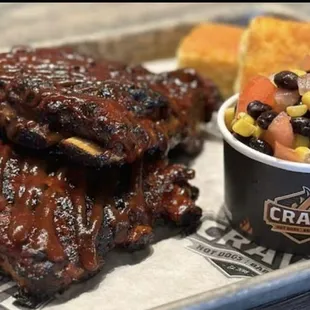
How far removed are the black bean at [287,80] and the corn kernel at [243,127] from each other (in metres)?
0.17

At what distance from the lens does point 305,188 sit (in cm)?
198

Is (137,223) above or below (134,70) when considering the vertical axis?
below

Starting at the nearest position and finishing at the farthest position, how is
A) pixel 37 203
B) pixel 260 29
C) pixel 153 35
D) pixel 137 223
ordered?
pixel 37 203
pixel 137 223
pixel 260 29
pixel 153 35

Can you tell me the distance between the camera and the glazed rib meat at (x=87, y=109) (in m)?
1.94

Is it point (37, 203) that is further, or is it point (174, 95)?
point (174, 95)

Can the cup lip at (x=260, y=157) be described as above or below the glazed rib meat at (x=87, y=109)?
below

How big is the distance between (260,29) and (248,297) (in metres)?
1.30

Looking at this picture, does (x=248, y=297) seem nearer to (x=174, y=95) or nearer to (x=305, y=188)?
(x=305, y=188)

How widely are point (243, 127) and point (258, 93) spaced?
142 millimetres

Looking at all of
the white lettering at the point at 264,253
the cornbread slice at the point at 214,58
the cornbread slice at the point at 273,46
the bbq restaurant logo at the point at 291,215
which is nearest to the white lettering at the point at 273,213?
the bbq restaurant logo at the point at 291,215

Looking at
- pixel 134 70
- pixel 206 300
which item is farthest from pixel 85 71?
pixel 206 300

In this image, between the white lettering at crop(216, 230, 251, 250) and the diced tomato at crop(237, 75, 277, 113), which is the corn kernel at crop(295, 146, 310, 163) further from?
the white lettering at crop(216, 230, 251, 250)

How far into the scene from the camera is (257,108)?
1998 millimetres

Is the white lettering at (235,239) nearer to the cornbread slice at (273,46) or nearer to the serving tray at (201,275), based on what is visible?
the serving tray at (201,275)
